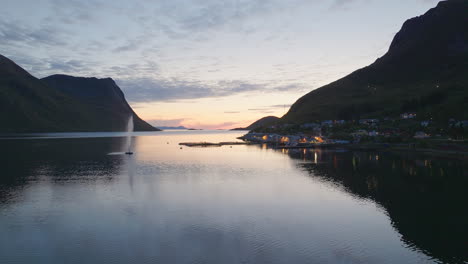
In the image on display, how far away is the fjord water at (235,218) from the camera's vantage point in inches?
1093

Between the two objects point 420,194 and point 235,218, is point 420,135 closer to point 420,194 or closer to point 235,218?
point 420,194

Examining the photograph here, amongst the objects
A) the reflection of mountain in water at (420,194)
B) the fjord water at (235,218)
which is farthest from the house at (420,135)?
the fjord water at (235,218)

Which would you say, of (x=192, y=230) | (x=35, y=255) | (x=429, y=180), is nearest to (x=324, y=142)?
(x=429, y=180)

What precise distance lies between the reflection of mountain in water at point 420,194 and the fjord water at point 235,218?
0.17m

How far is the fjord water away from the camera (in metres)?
27.8

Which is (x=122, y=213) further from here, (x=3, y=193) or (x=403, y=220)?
(x=403, y=220)

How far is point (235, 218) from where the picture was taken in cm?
3822

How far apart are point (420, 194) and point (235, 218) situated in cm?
3130

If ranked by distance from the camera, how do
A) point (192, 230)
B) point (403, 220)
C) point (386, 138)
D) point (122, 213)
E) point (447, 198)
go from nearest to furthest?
point (192, 230)
point (403, 220)
point (122, 213)
point (447, 198)
point (386, 138)

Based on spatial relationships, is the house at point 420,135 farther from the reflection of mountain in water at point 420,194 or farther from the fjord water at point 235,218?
the fjord water at point 235,218

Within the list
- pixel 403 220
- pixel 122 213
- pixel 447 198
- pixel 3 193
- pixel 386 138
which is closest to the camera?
pixel 403 220

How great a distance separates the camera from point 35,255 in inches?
1077

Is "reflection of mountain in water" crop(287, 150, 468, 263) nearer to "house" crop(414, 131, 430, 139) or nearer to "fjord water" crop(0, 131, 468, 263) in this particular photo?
"fjord water" crop(0, 131, 468, 263)

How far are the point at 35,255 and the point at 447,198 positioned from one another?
173ft
